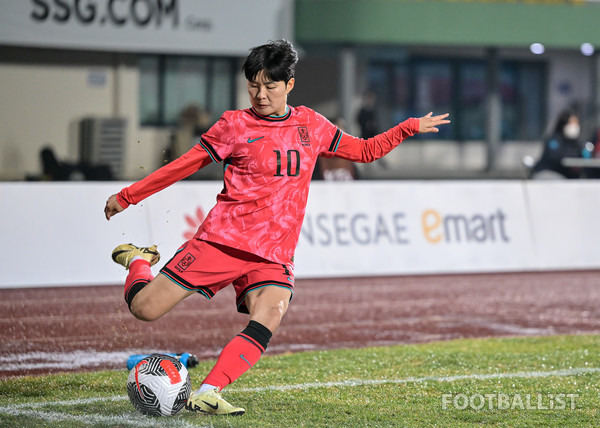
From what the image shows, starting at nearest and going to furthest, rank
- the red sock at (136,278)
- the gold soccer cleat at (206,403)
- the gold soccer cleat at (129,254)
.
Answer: the gold soccer cleat at (206,403), the red sock at (136,278), the gold soccer cleat at (129,254)

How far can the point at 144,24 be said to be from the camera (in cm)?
2206

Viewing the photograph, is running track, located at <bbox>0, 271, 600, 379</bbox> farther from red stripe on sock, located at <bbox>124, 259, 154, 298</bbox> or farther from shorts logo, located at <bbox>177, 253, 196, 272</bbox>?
shorts logo, located at <bbox>177, 253, 196, 272</bbox>

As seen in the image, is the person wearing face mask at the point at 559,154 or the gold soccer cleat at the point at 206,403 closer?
the gold soccer cleat at the point at 206,403

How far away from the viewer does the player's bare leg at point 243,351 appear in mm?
5105

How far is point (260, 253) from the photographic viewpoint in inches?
211

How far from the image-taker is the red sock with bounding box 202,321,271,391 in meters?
5.17

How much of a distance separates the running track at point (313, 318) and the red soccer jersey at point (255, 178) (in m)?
2.46

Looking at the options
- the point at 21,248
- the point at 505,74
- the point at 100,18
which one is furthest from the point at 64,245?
the point at 505,74

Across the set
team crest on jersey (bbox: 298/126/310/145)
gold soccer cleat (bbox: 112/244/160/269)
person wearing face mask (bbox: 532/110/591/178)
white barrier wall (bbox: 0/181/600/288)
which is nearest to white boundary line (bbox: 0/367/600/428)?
gold soccer cleat (bbox: 112/244/160/269)

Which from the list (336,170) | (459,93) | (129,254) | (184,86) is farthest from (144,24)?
(129,254)

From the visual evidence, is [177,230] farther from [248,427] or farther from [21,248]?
[248,427]

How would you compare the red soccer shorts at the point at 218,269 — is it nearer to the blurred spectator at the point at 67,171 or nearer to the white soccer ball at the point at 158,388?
the white soccer ball at the point at 158,388

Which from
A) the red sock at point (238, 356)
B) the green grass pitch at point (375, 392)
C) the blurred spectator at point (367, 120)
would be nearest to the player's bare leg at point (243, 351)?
the red sock at point (238, 356)

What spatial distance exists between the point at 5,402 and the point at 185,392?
1251 mm
